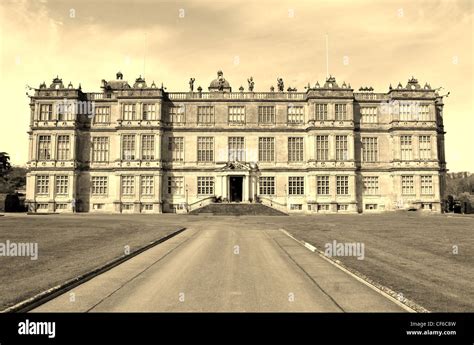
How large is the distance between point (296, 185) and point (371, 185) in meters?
11.5

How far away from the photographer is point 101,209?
54.3m

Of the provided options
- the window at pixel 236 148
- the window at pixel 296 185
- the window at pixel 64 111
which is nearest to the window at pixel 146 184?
the window at pixel 236 148

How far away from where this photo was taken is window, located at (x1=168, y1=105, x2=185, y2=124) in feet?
182

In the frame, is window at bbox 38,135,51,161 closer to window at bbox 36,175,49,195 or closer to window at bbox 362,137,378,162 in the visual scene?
window at bbox 36,175,49,195

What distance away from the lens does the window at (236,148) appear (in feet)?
182

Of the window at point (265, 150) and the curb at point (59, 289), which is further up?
the window at point (265, 150)

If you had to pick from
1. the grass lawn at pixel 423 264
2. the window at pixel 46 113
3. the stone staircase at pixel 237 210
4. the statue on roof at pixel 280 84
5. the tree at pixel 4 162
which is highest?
the statue on roof at pixel 280 84

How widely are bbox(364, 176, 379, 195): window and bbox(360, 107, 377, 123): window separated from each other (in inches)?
351

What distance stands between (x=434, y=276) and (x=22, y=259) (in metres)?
15.5

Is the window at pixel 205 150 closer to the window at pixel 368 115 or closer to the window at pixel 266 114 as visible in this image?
the window at pixel 266 114

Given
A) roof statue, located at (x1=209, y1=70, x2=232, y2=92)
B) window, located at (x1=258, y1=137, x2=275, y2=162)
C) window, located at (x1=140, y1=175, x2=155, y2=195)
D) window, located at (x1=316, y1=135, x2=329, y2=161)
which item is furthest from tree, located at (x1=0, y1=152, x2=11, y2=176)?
window, located at (x1=316, y1=135, x2=329, y2=161)

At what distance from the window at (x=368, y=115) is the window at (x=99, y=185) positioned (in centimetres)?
4085

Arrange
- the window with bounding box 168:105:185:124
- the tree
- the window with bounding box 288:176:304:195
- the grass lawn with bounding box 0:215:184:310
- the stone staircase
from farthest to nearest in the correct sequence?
the tree → the window with bounding box 168:105:185:124 → the window with bounding box 288:176:304:195 → the stone staircase → the grass lawn with bounding box 0:215:184:310
